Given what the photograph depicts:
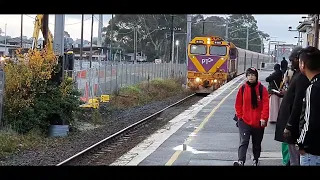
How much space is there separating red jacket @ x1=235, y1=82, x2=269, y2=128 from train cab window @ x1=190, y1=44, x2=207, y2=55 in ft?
75.9

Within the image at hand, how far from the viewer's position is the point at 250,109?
7.82 meters

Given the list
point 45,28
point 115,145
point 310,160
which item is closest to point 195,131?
point 115,145

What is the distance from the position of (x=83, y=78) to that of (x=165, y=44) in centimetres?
3799

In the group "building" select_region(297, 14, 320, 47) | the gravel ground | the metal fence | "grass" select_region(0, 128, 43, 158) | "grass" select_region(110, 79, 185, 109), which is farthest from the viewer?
"building" select_region(297, 14, 320, 47)

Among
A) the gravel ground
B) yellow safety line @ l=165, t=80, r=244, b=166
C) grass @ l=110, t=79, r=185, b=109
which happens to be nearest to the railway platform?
yellow safety line @ l=165, t=80, r=244, b=166

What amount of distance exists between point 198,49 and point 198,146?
2075 centimetres

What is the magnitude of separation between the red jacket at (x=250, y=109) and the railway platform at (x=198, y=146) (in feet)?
3.41

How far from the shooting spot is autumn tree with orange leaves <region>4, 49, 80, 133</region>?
14.2 metres

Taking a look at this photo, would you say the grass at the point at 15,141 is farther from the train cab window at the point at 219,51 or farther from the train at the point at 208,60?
the train cab window at the point at 219,51

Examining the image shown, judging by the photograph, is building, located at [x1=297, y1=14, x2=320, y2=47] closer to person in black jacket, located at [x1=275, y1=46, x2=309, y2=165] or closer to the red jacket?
the red jacket

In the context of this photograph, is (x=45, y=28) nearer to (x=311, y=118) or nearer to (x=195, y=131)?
(x=195, y=131)
